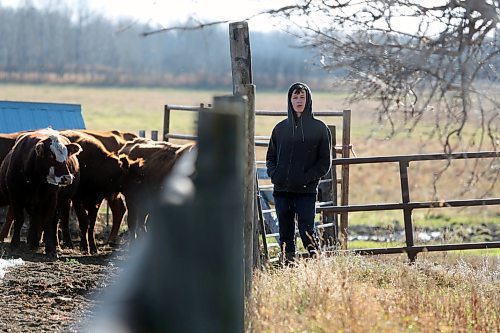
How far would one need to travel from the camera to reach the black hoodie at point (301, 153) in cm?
1009

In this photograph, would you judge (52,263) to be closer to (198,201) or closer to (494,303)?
(494,303)

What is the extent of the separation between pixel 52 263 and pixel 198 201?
9.08 m

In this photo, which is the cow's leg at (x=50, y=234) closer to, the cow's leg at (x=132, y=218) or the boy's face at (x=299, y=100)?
the cow's leg at (x=132, y=218)

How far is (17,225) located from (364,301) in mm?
8296

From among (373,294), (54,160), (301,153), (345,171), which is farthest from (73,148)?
(373,294)

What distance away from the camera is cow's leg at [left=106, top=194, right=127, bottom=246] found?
1551 cm

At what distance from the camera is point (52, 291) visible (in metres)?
9.45

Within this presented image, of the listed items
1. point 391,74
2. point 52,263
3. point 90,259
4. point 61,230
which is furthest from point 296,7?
point 61,230

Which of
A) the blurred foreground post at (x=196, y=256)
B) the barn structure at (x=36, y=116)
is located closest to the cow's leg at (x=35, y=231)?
the barn structure at (x=36, y=116)

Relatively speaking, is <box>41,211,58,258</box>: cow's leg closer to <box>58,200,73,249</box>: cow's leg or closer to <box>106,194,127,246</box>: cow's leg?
<box>58,200,73,249</box>: cow's leg

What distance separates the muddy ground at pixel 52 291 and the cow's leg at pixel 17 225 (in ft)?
1.94

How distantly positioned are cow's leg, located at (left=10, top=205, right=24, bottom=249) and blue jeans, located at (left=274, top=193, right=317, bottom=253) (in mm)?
4863

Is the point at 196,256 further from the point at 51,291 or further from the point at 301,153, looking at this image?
the point at 301,153

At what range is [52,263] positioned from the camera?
1167 centimetres
